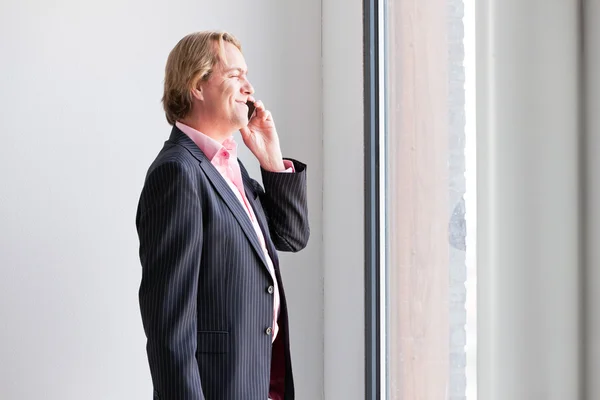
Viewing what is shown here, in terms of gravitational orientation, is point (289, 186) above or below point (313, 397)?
above

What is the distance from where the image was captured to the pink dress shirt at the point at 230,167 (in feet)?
4.79

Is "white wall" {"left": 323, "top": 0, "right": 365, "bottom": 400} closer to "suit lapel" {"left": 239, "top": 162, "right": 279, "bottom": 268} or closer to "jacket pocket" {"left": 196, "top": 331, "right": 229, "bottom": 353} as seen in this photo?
"suit lapel" {"left": 239, "top": 162, "right": 279, "bottom": 268}

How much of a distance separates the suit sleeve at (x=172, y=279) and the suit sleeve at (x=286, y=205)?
0.36 m

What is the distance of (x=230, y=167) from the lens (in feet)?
5.02

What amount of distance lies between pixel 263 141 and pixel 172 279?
0.55 m

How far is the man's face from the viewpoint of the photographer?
1456mm
